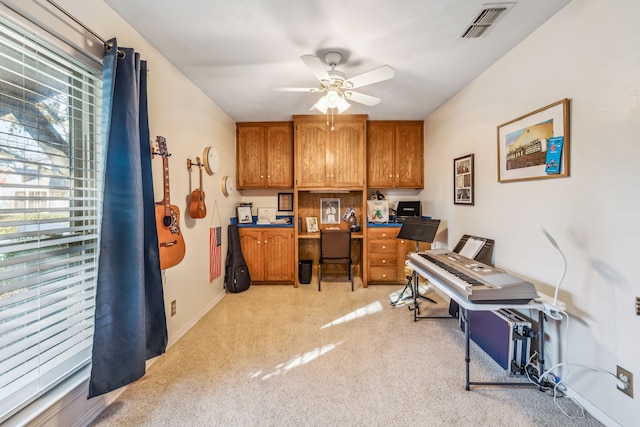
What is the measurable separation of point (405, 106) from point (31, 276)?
12.2 ft

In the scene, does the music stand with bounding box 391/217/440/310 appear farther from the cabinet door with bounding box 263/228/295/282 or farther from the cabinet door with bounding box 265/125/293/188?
the cabinet door with bounding box 265/125/293/188

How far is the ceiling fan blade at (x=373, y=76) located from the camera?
6.33ft

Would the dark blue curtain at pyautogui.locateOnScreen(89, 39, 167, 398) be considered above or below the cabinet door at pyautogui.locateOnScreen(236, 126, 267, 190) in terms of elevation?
below

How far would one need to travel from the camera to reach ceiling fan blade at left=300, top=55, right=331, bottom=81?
69.7 inches

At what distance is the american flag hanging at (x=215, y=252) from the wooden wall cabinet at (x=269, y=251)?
48 cm

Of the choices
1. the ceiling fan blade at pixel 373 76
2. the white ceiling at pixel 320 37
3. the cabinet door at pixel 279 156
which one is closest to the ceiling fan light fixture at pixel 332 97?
the ceiling fan blade at pixel 373 76

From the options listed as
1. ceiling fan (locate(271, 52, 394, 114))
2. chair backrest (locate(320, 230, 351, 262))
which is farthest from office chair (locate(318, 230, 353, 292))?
ceiling fan (locate(271, 52, 394, 114))

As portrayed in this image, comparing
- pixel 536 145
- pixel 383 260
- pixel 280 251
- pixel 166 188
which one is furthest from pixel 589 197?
pixel 280 251

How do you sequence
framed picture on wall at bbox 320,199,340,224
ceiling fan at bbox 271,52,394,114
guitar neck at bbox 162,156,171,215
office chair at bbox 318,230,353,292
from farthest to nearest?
framed picture on wall at bbox 320,199,340,224 → office chair at bbox 318,230,353,292 → guitar neck at bbox 162,156,171,215 → ceiling fan at bbox 271,52,394,114

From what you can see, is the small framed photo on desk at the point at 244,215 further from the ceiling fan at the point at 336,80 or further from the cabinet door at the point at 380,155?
the ceiling fan at the point at 336,80

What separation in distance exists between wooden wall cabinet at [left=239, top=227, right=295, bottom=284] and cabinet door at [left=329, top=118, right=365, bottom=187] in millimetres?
1114

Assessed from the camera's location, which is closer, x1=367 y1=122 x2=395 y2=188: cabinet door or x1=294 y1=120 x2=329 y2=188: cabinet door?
x1=294 y1=120 x2=329 y2=188: cabinet door

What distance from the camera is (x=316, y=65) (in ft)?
6.11

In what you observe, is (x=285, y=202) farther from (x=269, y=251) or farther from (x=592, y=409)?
(x=592, y=409)
